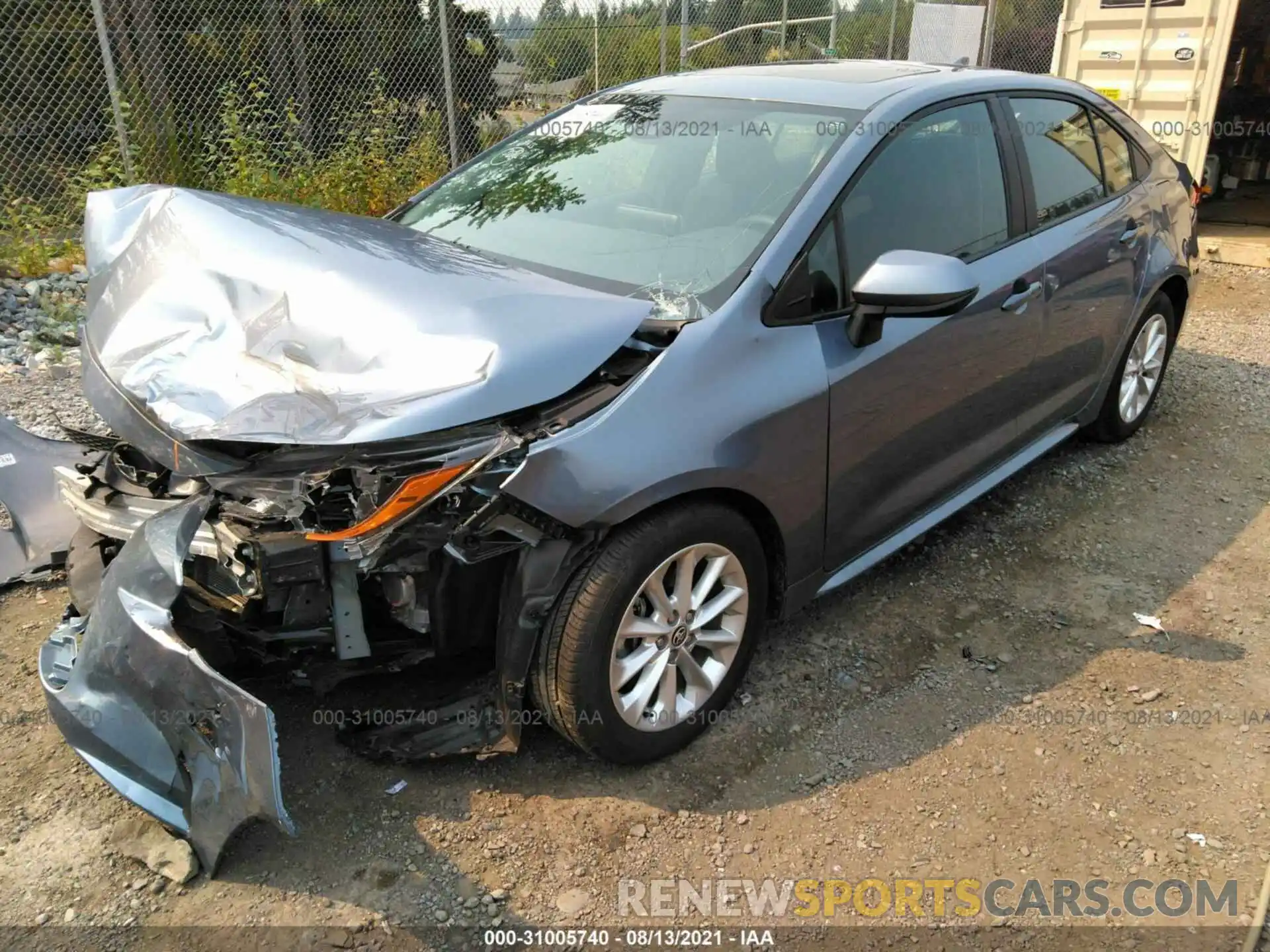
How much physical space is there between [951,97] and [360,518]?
2.54m

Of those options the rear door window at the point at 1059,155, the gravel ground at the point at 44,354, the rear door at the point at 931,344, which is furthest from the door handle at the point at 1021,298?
the gravel ground at the point at 44,354

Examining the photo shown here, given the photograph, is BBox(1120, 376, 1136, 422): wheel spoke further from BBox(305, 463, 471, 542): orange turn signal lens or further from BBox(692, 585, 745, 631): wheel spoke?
BBox(305, 463, 471, 542): orange turn signal lens

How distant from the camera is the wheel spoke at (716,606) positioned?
105 inches

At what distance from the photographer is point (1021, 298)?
3.45 meters

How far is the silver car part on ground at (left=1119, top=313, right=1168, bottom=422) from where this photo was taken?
460 cm

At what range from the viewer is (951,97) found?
3.36 metres

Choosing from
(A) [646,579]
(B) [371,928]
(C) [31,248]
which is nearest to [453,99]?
(C) [31,248]

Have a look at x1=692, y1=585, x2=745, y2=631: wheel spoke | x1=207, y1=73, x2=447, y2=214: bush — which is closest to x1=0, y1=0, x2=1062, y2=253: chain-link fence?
x1=207, y1=73, x2=447, y2=214: bush

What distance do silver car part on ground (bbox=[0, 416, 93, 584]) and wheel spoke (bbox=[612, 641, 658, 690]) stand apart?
1942mm

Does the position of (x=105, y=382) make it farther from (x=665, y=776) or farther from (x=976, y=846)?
(x=976, y=846)

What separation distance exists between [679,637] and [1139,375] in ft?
10.9

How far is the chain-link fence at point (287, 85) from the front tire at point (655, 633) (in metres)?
5.64

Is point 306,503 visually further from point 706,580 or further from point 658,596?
point 706,580

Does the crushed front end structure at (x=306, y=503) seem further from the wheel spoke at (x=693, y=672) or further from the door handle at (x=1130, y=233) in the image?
the door handle at (x=1130, y=233)
